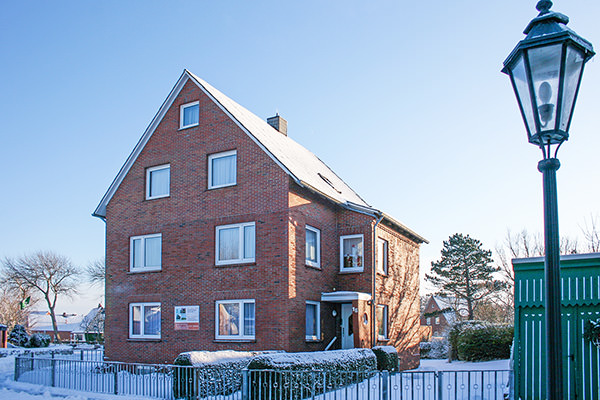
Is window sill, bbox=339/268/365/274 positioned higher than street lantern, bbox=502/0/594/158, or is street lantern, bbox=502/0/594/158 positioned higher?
street lantern, bbox=502/0/594/158

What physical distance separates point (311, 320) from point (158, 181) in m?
7.83

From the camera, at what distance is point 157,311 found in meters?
20.0

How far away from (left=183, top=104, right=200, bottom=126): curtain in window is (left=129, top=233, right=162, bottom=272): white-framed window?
169 inches

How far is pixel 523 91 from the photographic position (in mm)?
4340

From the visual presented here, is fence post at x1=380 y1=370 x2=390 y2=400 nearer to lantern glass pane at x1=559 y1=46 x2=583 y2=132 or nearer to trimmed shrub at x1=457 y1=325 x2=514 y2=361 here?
lantern glass pane at x1=559 y1=46 x2=583 y2=132

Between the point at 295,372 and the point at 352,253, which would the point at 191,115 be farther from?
the point at 295,372

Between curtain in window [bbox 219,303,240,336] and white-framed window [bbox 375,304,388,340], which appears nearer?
curtain in window [bbox 219,303,240,336]

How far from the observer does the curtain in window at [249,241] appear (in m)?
18.2

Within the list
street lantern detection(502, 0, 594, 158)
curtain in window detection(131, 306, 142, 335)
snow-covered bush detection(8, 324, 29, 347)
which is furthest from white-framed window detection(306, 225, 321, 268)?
snow-covered bush detection(8, 324, 29, 347)

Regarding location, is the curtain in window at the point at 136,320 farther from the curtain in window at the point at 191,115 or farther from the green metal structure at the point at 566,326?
the green metal structure at the point at 566,326

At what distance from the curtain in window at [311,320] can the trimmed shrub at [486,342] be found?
7050mm

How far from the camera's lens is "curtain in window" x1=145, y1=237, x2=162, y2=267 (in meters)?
20.4

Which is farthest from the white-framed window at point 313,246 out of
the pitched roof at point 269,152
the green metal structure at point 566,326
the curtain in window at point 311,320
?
the green metal structure at point 566,326

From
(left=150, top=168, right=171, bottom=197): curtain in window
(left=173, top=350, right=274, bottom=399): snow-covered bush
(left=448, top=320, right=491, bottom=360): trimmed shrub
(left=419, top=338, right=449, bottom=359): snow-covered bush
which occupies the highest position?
(left=150, top=168, right=171, bottom=197): curtain in window
